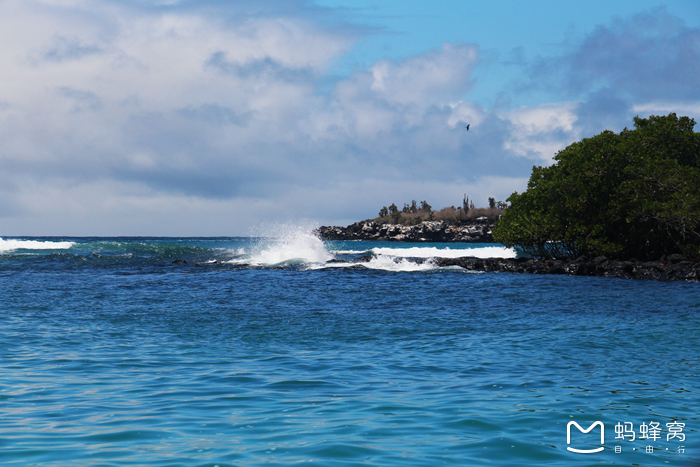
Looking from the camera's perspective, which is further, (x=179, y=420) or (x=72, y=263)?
(x=72, y=263)

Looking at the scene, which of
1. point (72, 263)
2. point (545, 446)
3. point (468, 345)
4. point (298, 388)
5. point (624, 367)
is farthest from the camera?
point (72, 263)

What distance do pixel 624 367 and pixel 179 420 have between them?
27.4 ft

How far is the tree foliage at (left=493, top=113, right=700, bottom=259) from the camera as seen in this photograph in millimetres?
33875

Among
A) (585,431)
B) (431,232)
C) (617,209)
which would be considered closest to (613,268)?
(617,209)

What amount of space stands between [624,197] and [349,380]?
31.2 metres

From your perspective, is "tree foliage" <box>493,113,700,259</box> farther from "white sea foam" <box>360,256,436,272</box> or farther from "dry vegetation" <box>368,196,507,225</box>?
"dry vegetation" <box>368,196,507,225</box>

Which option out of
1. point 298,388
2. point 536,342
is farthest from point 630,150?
point 298,388

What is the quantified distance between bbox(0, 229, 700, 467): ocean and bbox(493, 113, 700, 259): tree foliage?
1353 cm

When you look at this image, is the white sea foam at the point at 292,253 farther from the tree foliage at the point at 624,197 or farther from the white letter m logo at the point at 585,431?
the white letter m logo at the point at 585,431

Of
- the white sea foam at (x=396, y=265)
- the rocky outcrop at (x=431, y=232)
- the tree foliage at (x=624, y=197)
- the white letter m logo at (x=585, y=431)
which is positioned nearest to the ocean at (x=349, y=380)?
the white letter m logo at (x=585, y=431)

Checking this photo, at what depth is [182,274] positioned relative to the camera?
33.1m

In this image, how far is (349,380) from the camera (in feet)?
31.5

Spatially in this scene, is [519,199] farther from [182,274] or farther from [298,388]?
[298,388]

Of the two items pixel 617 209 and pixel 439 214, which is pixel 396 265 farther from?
pixel 439 214
